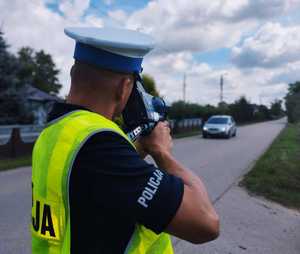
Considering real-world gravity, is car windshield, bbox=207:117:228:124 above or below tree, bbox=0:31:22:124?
below

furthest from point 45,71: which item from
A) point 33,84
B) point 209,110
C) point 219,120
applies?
point 219,120

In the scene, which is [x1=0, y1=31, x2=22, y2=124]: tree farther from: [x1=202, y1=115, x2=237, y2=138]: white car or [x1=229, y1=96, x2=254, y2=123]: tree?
[x1=229, y1=96, x2=254, y2=123]: tree

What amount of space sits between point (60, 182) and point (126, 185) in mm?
217

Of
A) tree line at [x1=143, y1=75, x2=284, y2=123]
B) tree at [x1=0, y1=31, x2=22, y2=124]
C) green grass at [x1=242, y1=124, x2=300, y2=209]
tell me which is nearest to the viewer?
green grass at [x1=242, y1=124, x2=300, y2=209]

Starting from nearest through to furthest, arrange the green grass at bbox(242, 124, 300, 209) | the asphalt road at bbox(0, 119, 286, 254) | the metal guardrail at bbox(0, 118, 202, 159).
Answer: the asphalt road at bbox(0, 119, 286, 254)
the green grass at bbox(242, 124, 300, 209)
the metal guardrail at bbox(0, 118, 202, 159)

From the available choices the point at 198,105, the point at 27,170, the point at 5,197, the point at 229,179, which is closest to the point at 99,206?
the point at 5,197

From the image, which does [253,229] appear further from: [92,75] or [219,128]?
[219,128]

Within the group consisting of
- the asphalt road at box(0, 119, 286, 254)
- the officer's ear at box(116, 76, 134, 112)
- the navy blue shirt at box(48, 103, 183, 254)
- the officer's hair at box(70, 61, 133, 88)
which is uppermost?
the officer's hair at box(70, 61, 133, 88)

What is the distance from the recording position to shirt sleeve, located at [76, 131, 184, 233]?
114 cm

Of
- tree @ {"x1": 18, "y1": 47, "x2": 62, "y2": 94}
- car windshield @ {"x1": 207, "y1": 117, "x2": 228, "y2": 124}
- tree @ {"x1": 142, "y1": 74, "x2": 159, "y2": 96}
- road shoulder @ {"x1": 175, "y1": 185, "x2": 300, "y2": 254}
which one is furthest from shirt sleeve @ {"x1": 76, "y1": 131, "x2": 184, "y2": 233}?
tree @ {"x1": 18, "y1": 47, "x2": 62, "y2": 94}

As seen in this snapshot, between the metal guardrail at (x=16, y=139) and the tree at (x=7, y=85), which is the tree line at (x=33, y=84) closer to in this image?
the tree at (x=7, y=85)

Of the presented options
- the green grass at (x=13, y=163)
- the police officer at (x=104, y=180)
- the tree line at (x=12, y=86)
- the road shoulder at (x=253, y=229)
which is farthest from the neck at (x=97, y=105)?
the tree line at (x=12, y=86)

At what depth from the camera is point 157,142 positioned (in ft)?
4.73

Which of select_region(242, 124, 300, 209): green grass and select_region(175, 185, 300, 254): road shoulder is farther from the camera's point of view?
select_region(242, 124, 300, 209): green grass
